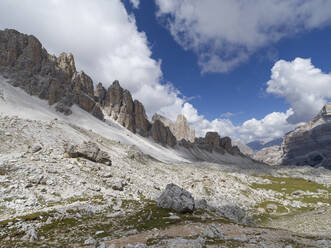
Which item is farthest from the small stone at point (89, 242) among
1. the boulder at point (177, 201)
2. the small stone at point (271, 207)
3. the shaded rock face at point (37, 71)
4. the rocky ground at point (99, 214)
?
the shaded rock face at point (37, 71)

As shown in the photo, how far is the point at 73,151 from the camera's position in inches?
1693

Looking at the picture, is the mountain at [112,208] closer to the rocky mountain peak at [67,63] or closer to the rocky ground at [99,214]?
the rocky ground at [99,214]

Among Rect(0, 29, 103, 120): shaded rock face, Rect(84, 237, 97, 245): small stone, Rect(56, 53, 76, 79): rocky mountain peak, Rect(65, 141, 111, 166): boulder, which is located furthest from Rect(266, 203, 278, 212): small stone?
Rect(56, 53, 76, 79): rocky mountain peak

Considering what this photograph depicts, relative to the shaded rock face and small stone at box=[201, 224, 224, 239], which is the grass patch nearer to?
small stone at box=[201, 224, 224, 239]

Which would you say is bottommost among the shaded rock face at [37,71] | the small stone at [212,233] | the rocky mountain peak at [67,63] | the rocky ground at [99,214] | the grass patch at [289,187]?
the rocky ground at [99,214]

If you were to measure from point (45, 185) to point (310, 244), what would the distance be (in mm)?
32247

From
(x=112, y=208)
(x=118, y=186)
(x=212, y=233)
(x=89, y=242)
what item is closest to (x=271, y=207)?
(x=118, y=186)

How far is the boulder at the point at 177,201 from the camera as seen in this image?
85.7 feet

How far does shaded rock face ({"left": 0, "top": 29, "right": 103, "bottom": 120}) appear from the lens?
13975 cm

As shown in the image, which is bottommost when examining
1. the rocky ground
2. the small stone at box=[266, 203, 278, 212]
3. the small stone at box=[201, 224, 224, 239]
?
the rocky ground

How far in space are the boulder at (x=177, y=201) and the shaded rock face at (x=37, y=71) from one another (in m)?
142

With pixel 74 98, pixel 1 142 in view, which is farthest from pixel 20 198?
pixel 74 98

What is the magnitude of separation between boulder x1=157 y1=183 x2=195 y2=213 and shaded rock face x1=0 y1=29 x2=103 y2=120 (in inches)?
5592

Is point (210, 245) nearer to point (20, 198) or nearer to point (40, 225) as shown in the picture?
point (40, 225)
